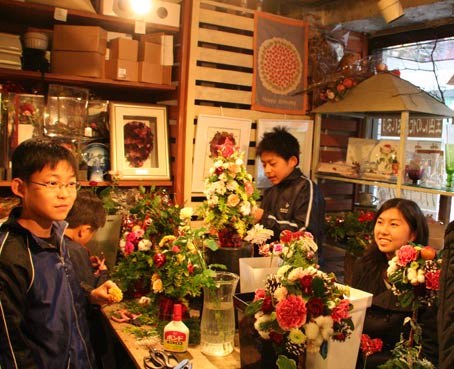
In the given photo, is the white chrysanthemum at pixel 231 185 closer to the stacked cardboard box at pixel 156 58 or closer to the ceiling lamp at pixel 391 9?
the stacked cardboard box at pixel 156 58

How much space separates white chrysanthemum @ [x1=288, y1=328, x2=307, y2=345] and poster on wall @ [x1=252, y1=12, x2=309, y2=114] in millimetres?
2217

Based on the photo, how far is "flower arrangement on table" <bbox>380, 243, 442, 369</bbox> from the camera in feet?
4.61

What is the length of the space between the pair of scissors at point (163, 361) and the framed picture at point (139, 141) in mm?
1464

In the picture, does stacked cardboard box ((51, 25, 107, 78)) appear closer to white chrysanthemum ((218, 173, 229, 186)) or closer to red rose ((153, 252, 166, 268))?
white chrysanthemum ((218, 173, 229, 186))

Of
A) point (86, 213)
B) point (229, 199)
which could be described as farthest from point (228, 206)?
point (86, 213)

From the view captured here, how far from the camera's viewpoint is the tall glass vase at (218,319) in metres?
1.60

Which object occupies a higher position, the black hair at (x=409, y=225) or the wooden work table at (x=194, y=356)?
the black hair at (x=409, y=225)

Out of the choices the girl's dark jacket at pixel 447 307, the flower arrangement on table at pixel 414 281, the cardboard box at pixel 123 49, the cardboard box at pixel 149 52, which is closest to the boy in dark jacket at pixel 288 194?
the cardboard box at pixel 149 52

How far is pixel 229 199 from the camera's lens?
199 centimetres

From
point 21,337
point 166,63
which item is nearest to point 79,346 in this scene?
point 21,337

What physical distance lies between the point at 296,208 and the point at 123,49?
140 cm

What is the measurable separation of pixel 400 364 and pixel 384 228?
A: 84 cm

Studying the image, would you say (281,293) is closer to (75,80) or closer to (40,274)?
(40,274)

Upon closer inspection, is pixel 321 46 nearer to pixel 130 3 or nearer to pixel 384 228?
pixel 130 3
